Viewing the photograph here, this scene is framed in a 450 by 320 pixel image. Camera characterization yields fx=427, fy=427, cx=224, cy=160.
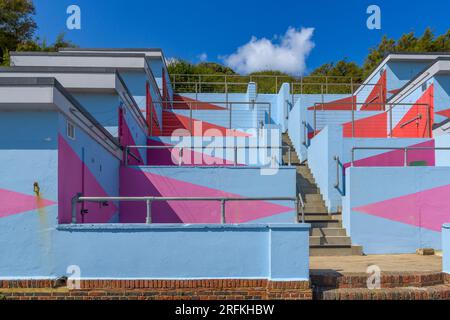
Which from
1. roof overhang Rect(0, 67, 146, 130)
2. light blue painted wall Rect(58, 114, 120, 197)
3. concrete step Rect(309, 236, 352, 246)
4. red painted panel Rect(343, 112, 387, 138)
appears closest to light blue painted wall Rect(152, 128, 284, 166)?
concrete step Rect(309, 236, 352, 246)

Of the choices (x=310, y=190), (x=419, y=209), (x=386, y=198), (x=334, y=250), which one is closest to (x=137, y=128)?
(x=310, y=190)

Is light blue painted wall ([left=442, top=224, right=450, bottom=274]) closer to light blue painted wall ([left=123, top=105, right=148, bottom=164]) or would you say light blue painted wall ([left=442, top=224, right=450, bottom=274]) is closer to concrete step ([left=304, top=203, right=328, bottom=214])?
concrete step ([left=304, top=203, right=328, bottom=214])

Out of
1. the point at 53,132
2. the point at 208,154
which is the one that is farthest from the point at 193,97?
the point at 53,132

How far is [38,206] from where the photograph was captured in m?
6.07

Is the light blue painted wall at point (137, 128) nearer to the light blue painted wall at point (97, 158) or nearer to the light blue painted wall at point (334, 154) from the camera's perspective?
the light blue painted wall at point (97, 158)

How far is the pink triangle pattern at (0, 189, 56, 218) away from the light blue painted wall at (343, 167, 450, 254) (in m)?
6.80

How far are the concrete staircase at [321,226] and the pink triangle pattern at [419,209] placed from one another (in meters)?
0.77

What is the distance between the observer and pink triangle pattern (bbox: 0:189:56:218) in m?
6.06

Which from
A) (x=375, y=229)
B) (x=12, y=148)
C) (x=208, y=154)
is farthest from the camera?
(x=208, y=154)

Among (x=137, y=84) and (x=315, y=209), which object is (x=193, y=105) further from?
(x=315, y=209)

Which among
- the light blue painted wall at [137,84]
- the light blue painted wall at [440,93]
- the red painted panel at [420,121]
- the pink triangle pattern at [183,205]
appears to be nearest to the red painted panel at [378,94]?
the red painted panel at [420,121]
